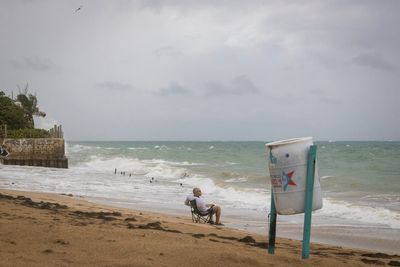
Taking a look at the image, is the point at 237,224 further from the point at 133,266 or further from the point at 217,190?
the point at 217,190

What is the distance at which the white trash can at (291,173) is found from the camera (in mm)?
4383

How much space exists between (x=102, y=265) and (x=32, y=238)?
1.34 meters

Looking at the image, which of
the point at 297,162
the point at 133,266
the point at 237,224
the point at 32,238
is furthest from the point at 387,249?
the point at 32,238

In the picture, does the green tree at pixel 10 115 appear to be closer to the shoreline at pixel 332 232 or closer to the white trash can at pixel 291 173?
the shoreline at pixel 332 232

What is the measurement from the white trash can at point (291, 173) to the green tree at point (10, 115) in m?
39.6

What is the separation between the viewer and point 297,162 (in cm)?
438

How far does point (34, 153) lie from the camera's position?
3288cm

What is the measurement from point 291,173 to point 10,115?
40.3 meters

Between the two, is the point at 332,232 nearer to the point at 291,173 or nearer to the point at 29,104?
the point at 291,173

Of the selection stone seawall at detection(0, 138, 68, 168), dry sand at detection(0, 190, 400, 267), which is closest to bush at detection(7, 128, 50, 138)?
stone seawall at detection(0, 138, 68, 168)

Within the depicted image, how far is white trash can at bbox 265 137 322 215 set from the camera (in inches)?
173

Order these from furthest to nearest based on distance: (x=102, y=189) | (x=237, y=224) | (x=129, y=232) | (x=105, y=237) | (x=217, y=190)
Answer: (x=217, y=190) → (x=102, y=189) → (x=237, y=224) → (x=129, y=232) → (x=105, y=237)

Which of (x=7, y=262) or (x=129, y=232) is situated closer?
(x=7, y=262)

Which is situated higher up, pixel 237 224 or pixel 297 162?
pixel 297 162
